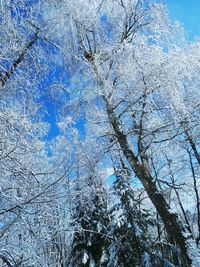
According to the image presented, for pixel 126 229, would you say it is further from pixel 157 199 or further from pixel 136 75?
pixel 136 75

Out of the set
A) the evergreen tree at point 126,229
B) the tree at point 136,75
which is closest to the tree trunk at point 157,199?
the tree at point 136,75

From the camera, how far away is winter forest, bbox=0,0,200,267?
2.74 meters

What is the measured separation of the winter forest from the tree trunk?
18 mm

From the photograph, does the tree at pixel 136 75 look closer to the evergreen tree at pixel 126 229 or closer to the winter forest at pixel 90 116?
the winter forest at pixel 90 116

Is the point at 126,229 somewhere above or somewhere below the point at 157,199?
above

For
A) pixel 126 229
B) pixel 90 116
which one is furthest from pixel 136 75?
pixel 126 229

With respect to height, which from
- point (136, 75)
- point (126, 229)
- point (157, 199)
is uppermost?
point (136, 75)

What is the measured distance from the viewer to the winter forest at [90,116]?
2736 millimetres

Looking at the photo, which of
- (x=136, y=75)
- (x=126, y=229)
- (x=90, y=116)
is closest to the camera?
(x=136, y=75)

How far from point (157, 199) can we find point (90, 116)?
285 cm

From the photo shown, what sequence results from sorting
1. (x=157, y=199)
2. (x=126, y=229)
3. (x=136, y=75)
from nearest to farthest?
(x=157, y=199) < (x=136, y=75) < (x=126, y=229)

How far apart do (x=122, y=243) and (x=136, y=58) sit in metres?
6.11

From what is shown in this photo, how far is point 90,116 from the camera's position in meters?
6.69

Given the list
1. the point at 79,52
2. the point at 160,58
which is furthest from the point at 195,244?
the point at 79,52
